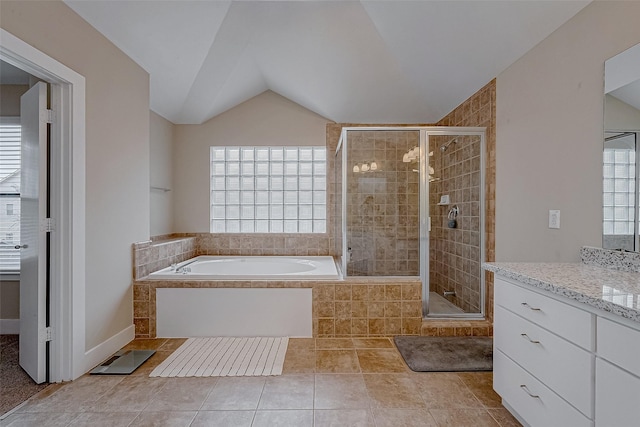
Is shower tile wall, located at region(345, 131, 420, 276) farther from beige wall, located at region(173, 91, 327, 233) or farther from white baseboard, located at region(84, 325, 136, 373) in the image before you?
white baseboard, located at region(84, 325, 136, 373)

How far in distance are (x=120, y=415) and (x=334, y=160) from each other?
3.17 meters

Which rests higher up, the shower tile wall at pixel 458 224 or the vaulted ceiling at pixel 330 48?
the vaulted ceiling at pixel 330 48

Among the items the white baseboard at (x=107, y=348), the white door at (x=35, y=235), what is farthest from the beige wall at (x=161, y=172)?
the white door at (x=35, y=235)

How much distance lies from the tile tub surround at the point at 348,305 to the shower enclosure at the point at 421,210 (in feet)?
0.62

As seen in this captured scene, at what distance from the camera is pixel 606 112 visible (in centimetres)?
162

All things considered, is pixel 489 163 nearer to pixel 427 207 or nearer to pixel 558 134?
pixel 427 207

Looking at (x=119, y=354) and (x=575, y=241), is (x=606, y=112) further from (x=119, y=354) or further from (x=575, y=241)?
(x=119, y=354)

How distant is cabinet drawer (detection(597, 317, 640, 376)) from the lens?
94 cm

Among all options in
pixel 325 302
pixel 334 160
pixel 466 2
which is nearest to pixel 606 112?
pixel 466 2

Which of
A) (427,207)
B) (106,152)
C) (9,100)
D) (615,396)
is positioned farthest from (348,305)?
(9,100)

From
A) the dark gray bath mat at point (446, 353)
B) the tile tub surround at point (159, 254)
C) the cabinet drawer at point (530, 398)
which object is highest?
the tile tub surround at point (159, 254)

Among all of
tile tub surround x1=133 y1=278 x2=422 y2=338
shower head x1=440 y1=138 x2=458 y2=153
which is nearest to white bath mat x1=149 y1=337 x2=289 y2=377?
tile tub surround x1=133 y1=278 x2=422 y2=338

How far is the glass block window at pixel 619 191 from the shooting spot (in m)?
1.48

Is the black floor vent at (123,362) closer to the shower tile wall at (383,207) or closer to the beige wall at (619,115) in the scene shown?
the shower tile wall at (383,207)
